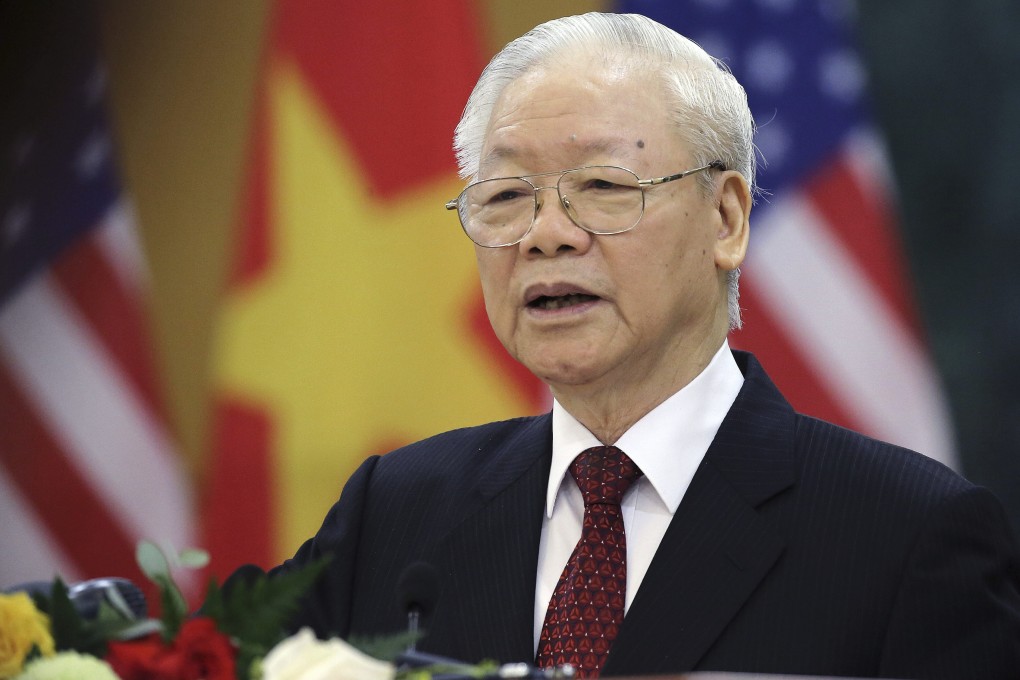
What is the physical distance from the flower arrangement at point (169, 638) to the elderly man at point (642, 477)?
28.7 inches

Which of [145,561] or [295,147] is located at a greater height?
[295,147]

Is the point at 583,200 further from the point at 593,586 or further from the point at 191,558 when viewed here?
the point at 191,558

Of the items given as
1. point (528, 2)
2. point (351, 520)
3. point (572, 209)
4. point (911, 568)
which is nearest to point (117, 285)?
point (528, 2)

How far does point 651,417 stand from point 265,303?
7.14ft

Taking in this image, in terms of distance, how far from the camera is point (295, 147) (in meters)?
3.91

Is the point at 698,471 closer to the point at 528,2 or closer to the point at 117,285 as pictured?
the point at 528,2

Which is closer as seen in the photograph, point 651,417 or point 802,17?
point 651,417

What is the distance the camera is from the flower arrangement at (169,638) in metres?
1.01

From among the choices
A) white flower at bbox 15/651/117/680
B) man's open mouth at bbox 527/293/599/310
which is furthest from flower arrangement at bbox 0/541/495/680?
man's open mouth at bbox 527/293/599/310

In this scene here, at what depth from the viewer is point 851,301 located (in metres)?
3.48

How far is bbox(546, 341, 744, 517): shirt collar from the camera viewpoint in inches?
74.8

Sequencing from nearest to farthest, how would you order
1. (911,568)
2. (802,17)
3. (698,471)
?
1. (911,568)
2. (698,471)
3. (802,17)

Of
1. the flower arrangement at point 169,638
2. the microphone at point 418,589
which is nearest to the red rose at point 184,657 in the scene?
the flower arrangement at point 169,638

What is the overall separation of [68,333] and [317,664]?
11.1ft
